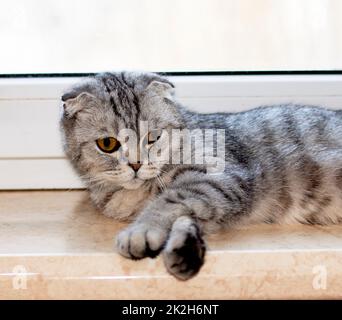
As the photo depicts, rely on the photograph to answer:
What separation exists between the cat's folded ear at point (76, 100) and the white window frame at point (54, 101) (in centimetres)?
20

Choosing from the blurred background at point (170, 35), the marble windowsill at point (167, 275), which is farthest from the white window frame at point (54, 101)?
the marble windowsill at point (167, 275)

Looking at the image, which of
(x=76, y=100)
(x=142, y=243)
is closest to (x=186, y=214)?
(x=142, y=243)

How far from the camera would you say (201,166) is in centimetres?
119

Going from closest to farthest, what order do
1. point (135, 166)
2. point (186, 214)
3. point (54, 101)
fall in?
point (186, 214) < point (135, 166) < point (54, 101)

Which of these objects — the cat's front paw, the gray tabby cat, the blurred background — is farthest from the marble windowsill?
the blurred background

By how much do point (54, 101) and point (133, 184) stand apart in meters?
0.40

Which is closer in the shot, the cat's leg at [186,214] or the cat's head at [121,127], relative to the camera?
the cat's leg at [186,214]

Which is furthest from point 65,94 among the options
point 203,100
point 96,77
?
point 203,100

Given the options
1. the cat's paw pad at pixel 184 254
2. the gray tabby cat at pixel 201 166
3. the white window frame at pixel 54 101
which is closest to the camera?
the cat's paw pad at pixel 184 254

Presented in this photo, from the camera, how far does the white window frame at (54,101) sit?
1.42m

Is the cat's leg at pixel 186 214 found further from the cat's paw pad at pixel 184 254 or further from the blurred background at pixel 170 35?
the blurred background at pixel 170 35

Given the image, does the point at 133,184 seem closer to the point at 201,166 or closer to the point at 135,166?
the point at 135,166

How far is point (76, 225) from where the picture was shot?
1.19 meters

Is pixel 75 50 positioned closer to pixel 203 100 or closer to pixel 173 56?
pixel 173 56
